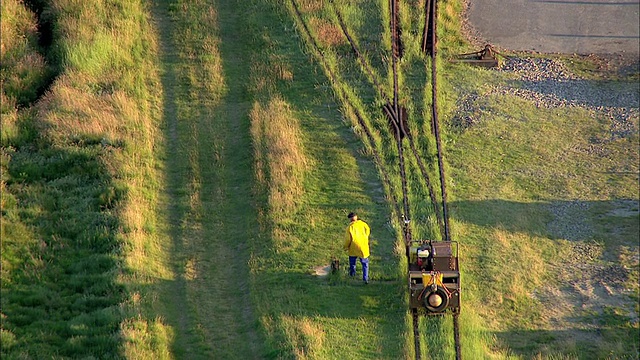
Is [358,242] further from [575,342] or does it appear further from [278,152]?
[278,152]

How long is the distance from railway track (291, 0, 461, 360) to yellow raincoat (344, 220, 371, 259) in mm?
868

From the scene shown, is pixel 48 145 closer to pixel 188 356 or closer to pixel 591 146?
pixel 188 356

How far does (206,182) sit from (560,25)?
14128 mm

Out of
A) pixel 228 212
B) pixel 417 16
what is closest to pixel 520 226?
pixel 228 212

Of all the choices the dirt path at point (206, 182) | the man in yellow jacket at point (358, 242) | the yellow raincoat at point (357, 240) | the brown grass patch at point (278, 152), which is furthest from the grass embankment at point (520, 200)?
the dirt path at point (206, 182)

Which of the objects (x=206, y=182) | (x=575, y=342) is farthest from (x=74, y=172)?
(x=575, y=342)

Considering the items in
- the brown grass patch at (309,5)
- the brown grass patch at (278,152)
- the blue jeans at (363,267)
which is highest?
the brown grass patch at (309,5)

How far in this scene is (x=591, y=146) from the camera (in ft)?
77.7

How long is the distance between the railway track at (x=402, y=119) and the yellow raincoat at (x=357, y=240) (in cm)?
87

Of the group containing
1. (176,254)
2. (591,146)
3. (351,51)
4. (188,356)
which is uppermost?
(351,51)

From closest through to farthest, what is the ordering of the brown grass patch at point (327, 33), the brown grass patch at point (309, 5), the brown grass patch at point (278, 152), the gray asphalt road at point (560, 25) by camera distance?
the brown grass patch at point (278, 152) < the brown grass patch at point (327, 33) < the brown grass patch at point (309, 5) < the gray asphalt road at point (560, 25)

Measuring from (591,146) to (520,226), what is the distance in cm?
443

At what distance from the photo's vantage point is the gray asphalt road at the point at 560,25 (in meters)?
28.6

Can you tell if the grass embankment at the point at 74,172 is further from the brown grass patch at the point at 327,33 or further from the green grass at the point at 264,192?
the brown grass patch at the point at 327,33
